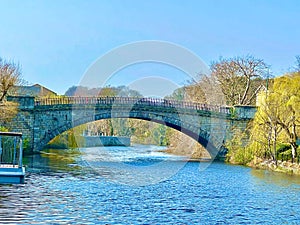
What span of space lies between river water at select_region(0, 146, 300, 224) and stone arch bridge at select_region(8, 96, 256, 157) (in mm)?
6989

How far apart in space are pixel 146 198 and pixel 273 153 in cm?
1440

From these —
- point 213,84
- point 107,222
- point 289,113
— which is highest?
point 213,84

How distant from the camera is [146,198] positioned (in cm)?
1905

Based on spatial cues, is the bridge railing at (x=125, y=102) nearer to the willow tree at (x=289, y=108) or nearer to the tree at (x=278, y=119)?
the tree at (x=278, y=119)

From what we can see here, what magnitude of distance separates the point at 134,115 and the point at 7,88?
8643 mm

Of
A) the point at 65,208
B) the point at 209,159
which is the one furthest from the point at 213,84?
the point at 65,208

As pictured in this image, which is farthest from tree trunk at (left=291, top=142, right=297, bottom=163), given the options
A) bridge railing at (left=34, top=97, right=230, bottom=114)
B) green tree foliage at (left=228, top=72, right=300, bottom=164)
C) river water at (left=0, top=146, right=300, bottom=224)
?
bridge railing at (left=34, top=97, right=230, bottom=114)

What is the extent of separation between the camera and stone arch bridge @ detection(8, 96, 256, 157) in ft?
119

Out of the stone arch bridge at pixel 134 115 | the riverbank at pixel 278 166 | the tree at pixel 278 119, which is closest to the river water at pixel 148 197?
the riverbank at pixel 278 166

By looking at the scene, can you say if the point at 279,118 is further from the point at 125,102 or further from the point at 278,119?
the point at 125,102

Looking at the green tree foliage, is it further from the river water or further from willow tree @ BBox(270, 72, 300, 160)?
the river water

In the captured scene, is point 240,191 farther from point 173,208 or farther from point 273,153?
point 273,153

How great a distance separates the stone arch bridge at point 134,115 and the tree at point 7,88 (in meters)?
1.72

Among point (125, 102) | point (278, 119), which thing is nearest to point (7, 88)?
point (125, 102)
